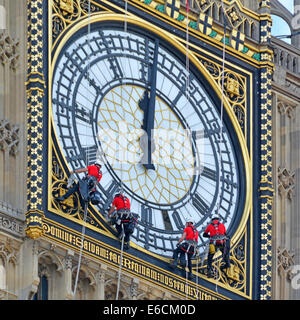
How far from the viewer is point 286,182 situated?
132 ft

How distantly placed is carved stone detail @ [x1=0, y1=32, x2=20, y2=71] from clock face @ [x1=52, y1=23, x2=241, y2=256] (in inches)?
22.4

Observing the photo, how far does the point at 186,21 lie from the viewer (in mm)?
39750

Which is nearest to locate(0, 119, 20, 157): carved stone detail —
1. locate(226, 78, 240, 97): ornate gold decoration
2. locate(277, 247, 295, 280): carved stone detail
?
locate(226, 78, 240, 97): ornate gold decoration

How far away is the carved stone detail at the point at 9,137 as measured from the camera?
1455 inches

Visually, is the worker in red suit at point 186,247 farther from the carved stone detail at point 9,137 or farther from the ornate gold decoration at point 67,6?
the ornate gold decoration at point 67,6

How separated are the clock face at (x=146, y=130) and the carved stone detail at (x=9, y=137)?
603mm

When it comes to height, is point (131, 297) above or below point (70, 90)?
below

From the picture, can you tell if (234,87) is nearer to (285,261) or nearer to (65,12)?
(285,261)

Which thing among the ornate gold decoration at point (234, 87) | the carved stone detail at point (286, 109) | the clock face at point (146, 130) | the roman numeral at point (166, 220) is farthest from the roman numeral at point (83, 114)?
the carved stone detail at point (286, 109)
